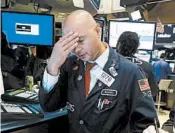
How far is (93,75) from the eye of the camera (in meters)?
1.76

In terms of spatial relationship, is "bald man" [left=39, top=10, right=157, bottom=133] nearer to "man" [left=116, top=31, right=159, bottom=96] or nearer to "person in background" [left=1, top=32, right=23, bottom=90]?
"person in background" [left=1, top=32, right=23, bottom=90]

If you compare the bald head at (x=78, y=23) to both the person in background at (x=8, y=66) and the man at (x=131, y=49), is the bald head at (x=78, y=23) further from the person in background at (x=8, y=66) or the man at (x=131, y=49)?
the man at (x=131, y=49)

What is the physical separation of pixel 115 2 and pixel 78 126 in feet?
26.4

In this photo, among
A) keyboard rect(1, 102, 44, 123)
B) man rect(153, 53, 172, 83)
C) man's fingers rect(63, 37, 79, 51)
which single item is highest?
man's fingers rect(63, 37, 79, 51)

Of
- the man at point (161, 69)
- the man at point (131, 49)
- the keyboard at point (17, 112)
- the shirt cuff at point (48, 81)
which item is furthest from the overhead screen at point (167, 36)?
the shirt cuff at point (48, 81)

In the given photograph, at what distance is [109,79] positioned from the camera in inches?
Result: 67.1

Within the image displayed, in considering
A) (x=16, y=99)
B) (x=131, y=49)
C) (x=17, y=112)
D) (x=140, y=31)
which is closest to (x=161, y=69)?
(x=140, y=31)

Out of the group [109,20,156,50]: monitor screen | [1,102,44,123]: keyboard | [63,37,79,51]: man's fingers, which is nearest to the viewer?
[63,37,79,51]: man's fingers

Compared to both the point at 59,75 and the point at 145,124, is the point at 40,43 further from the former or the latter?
the point at 145,124

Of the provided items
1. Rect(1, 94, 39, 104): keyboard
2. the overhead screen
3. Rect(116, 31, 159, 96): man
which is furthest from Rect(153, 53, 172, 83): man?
Rect(1, 94, 39, 104): keyboard

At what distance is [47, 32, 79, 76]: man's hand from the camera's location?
5.31 ft

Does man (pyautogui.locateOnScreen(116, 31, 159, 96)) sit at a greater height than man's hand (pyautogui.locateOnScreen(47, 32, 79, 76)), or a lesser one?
lesser

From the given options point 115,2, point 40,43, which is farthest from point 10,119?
point 115,2

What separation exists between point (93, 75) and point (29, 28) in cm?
156
